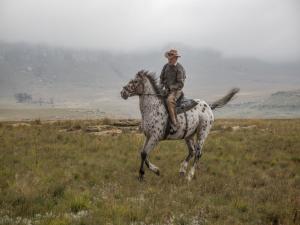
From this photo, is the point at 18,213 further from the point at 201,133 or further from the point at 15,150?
the point at 15,150

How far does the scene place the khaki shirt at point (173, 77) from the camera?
14062 mm

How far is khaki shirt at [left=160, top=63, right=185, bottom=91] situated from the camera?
46.1 ft

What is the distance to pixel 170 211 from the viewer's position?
942 centimetres

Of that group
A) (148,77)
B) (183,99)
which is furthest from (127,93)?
(183,99)

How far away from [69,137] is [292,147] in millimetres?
11191

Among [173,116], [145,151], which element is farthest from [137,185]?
[173,116]

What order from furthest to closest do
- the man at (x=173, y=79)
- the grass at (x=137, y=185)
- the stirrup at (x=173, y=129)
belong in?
the man at (x=173, y=79) → the stirrup at (x=173, y=129) → the grass at (x=137, y=185)

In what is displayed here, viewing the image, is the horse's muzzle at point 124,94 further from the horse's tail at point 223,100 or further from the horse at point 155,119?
the horse's tail at point 223,100

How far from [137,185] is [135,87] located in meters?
3.31

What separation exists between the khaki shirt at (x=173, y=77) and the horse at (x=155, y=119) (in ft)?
1.11

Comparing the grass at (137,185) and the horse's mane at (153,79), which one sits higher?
the horse's mane at (153,79)

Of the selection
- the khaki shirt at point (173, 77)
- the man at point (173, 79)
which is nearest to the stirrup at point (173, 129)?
the man at point (173, 79)

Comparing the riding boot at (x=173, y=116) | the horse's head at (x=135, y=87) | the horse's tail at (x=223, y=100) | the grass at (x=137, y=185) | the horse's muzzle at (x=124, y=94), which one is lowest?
the grass at (x=137, y=185)

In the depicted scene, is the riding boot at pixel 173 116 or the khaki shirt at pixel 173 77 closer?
the riding boot at pixel 173 116
